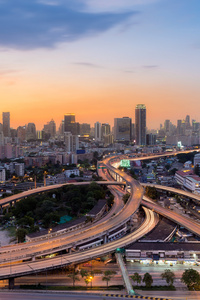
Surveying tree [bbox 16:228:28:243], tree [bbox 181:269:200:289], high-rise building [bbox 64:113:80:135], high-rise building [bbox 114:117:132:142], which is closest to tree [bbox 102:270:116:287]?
tree [bbox 181:269:200:289]

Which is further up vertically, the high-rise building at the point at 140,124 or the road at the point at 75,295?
the high-rise building at the point at 140,124

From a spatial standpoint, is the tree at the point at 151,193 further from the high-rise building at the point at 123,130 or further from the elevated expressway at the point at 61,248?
the high-rise building at the point at 123,130

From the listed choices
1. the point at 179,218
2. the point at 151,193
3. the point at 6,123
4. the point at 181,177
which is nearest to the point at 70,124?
the point at 6,123

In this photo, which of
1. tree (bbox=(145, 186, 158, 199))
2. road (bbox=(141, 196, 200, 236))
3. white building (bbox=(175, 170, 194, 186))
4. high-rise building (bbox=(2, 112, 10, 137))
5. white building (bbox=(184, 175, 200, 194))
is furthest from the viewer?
high-rise building (bbox=(2, 112, 10, 137))

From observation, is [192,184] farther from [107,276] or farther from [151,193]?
[107,276]

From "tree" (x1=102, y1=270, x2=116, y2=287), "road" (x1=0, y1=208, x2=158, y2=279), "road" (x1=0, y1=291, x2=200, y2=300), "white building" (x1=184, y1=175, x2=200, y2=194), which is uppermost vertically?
"white building" (x1=184, y1=175, x2=200, y2=194)

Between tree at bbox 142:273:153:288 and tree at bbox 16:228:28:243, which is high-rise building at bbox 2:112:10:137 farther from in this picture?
tree at bbox 142:273:153:288

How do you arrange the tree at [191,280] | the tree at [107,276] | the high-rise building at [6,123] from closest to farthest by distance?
the tree at [191,280] < the tree at [107,276] < the high-rise building at [6,123]

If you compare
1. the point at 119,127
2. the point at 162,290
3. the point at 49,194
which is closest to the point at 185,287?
the point at 162,290

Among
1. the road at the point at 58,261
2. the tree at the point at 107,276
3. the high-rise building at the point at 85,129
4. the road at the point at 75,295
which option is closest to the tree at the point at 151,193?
the road at the point at 58,261
